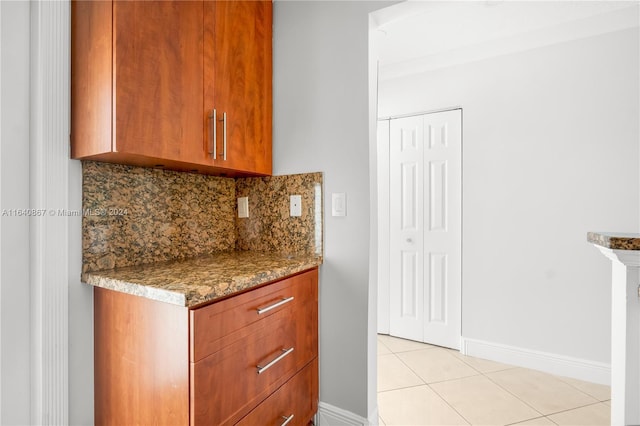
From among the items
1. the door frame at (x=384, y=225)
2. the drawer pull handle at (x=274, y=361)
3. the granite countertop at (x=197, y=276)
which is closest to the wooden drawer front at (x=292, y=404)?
the drawer pull handle at (x=274, y=361)

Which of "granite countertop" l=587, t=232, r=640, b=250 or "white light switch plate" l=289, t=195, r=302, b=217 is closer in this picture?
"granite countertop" l=587, t=232, r=640, b=250

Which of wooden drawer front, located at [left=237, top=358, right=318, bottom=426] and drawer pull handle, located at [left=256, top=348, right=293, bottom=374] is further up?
drawer pull handle, located at [left=256, top=348, right=293, bottom=374]

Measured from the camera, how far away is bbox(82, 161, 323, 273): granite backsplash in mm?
1308

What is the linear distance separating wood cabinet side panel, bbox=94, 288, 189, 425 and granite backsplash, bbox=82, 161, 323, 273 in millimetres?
258

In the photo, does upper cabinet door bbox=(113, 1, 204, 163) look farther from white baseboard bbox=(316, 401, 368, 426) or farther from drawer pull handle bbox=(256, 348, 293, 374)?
white baseboard bbox=(316, 401, 368, 426)

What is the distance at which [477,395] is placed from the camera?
201cm

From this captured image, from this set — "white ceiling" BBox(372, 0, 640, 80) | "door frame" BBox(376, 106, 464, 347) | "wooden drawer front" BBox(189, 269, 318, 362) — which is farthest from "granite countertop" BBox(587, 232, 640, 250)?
"door frame" BBox(376, 106, 464, 347)

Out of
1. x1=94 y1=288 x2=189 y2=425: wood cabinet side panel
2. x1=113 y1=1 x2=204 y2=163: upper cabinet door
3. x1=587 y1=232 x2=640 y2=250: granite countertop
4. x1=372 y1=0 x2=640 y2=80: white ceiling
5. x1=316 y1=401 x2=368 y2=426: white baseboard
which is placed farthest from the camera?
x1=372 y1=0 x2=640 y2=80: white ceiling

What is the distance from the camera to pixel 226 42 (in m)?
1.45

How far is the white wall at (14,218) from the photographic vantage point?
1.08 m

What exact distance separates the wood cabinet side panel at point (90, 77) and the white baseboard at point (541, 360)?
2.79 metres

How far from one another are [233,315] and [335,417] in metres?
0.95

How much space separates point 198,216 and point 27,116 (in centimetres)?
80

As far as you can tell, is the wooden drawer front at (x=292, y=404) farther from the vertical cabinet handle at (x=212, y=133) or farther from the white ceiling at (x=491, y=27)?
the white ceiling at (x=491, y=27)
